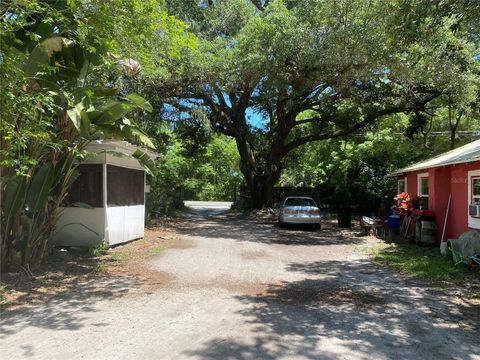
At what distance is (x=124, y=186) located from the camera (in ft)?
43.4

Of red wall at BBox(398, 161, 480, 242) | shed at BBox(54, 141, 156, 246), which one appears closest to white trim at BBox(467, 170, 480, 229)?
red wall at BBox(398, 161, 480, 242)

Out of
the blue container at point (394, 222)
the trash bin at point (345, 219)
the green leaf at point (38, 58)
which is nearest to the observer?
the green leaf at point (38, 58)

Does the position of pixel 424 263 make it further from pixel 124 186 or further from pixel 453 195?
pixel 124 186

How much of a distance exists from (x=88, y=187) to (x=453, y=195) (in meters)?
10.6

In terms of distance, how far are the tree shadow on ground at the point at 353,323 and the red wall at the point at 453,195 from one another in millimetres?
4626

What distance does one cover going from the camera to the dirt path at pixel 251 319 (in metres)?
4.86

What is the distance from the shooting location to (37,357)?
15.1 ft

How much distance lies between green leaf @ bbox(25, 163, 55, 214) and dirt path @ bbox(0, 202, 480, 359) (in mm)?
1847

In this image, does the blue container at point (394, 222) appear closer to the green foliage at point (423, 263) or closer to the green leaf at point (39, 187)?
the green foliage at point (423, 263)

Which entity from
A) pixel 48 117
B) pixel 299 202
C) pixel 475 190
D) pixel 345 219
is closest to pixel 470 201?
pixel 475 190

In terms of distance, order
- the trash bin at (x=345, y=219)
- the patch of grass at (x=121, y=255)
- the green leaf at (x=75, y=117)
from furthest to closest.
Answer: the trash bin at (x=345, y=219) < the patch of grass at (x=121, y=255) < the green leaf at (x=75, y=117)

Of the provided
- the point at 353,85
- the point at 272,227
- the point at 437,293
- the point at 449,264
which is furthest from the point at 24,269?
the point at 353,85

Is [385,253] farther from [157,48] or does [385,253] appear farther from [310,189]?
[310,189]

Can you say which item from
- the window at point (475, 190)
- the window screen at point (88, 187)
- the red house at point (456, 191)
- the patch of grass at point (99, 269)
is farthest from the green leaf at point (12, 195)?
the window at point (475, 190)
